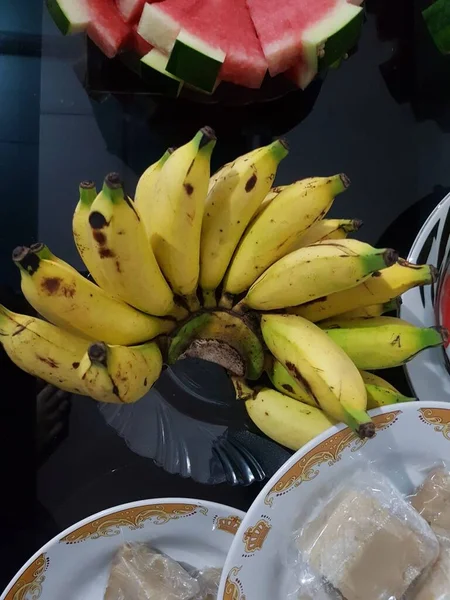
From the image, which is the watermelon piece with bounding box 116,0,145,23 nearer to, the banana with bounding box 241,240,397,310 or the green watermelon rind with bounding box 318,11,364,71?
the green watermelon rind with bounding box 318,11,364,71

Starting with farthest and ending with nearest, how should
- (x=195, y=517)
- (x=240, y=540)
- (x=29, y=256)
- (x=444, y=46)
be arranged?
(x=444, y=46) → (x=195, y=517) → (x=240, y=540) → (x=29, y=256)

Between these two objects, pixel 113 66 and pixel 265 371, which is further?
pixel 113 66

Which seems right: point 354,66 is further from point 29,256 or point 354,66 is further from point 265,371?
point 29,256

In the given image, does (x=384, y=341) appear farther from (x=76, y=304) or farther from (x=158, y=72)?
(x=158, y=72)

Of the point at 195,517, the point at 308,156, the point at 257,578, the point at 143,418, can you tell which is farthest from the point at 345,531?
the point at 308,156

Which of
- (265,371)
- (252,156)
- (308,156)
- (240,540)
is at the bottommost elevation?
(240,540)

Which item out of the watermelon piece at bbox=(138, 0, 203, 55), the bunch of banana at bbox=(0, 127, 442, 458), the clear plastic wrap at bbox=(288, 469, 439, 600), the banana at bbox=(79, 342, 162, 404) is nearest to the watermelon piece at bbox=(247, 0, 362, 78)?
the watermelon piece at bbox=(138, 0, 203, 55)
